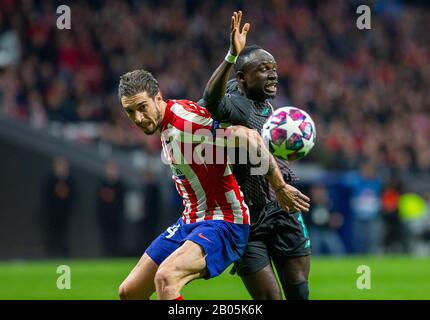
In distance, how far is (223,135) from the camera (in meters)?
5.85

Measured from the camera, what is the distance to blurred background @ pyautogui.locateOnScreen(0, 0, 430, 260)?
16.2m

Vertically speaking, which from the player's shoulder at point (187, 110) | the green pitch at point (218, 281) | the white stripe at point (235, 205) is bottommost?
the green pitch at point (218, 281)

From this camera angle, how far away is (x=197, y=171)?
588cm

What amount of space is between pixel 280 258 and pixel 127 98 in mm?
1692

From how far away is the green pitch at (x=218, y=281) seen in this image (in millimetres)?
10172

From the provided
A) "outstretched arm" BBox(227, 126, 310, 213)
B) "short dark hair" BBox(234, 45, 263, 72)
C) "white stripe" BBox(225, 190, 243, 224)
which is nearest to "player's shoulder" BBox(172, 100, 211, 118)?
"outstretched arm" BBox(227, 126, 310, 213)

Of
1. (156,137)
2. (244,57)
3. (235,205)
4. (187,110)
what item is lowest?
(235,205)

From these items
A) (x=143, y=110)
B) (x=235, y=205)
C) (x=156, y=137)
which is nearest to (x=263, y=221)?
(x=235, y=205)

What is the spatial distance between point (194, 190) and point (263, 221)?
76 centimetres

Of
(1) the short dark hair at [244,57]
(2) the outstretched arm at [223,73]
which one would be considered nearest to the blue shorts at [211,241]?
(2) the outstretched arm at [223,73]

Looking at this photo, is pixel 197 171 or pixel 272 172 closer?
pixel 272 172

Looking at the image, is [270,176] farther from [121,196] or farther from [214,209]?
[121,196]

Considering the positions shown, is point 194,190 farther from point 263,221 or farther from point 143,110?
point 263,221

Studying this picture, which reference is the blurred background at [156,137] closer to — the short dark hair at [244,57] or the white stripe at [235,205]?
the short dark hair at [244,57]
